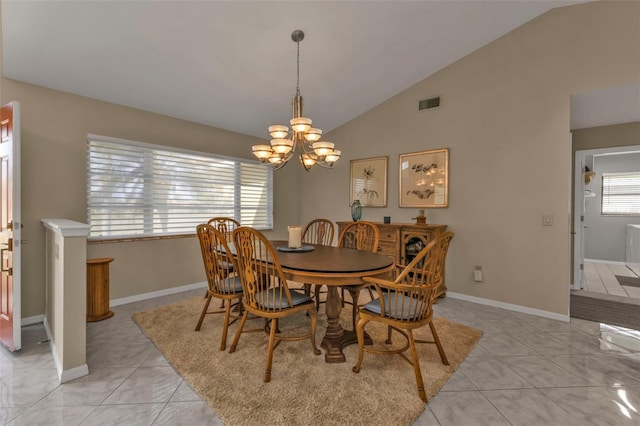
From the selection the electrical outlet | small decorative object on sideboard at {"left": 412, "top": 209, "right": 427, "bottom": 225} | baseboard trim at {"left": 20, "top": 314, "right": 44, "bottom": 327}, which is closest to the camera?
baseboard trim at {"left": 20, "top": 314, "right": 44, "bottom": 327}

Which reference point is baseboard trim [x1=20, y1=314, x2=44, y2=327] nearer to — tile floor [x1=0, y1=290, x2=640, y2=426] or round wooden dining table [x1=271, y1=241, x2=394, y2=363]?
tile floor [x1=0, y1=290, x2=640, y2=426]

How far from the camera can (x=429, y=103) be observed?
400cm

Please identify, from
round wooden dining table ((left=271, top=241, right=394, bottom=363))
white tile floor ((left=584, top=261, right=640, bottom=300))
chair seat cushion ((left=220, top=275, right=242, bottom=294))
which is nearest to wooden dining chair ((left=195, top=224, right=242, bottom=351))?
chair seat cushion ((left=220, top=275, right=242, bottom=294))

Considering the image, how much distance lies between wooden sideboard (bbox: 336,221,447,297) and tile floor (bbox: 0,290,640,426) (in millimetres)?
1244

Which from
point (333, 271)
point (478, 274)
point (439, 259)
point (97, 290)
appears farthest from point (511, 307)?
point (97, 290)

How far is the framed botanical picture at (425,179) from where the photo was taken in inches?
154

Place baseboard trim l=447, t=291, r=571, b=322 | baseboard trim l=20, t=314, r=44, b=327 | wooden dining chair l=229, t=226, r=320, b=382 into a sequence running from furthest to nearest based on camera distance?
baseboard trim l=447, t=291, r=571, b=322 → baseboard trim l=20, t=314, r=44, b=327 → wooden dining chair l=229, t=226, r=320, b=382

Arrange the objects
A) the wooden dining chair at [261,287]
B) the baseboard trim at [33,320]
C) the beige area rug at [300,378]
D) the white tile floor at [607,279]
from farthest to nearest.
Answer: the white tile floor at [607,279], the baseboard trim at [33,320], the wooden dining chair at [261,287], the beige area rug at [300,378]

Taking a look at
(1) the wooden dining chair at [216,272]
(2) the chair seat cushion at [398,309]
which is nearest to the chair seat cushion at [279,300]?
(1) the wooden dining chair at [216,272]

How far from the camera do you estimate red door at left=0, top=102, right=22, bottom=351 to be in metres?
2.21

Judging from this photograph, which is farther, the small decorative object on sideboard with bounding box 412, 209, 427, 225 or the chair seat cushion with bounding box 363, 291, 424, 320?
the small decorative object on sideboard with bounding box 412, 209, 427, 225

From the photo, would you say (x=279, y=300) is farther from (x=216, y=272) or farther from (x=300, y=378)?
(x=216, y=272)

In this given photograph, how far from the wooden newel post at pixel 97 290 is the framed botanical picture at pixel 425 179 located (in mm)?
3800

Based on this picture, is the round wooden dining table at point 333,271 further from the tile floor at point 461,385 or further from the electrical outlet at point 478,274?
the electrical outlet at point 478,274
